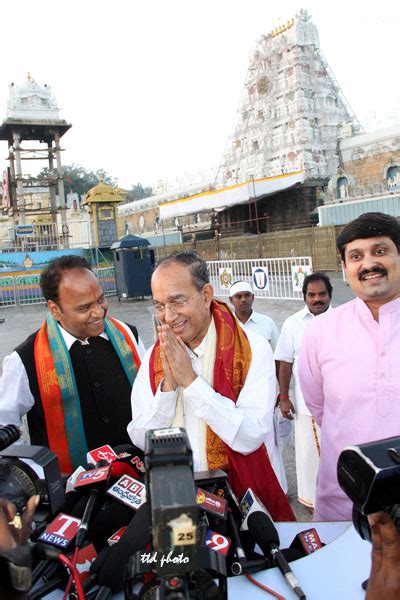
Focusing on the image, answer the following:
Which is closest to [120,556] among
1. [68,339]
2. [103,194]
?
[68,339]

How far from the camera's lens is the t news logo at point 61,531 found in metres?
1.39

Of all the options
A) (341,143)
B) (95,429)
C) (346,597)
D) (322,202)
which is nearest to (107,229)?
(322,202)

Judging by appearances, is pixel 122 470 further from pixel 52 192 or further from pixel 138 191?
pixel 138 191

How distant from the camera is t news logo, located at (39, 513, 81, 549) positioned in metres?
1.39

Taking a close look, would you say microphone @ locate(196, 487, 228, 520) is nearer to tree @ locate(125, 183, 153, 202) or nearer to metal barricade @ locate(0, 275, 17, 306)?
metal barricade @ locate(0, 275, 17, 306)

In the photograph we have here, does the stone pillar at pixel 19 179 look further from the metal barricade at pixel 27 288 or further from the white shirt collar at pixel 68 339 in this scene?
the white shirt collar at pixel 68 339

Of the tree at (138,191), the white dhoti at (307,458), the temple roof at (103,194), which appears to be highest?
the tree at (138,191)

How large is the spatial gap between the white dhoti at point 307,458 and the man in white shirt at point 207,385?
141 centimetres

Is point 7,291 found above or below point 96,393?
above

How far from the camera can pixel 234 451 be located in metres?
1.78

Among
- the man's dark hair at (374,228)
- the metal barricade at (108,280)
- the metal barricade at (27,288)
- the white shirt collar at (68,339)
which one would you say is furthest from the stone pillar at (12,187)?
the man's dark hair at (374,228)

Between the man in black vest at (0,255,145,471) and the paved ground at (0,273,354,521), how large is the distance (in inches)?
228

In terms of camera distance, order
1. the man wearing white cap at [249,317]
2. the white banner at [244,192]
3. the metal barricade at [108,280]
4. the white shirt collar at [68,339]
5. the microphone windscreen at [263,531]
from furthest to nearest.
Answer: the white banner at [244,192] < the metal barricade at [108,280] < the man wearing white cap at [249,317] < the white shirt collar at [68,339] < the microphone windscreen at [263,531]

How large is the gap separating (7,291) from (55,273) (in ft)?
51.8
